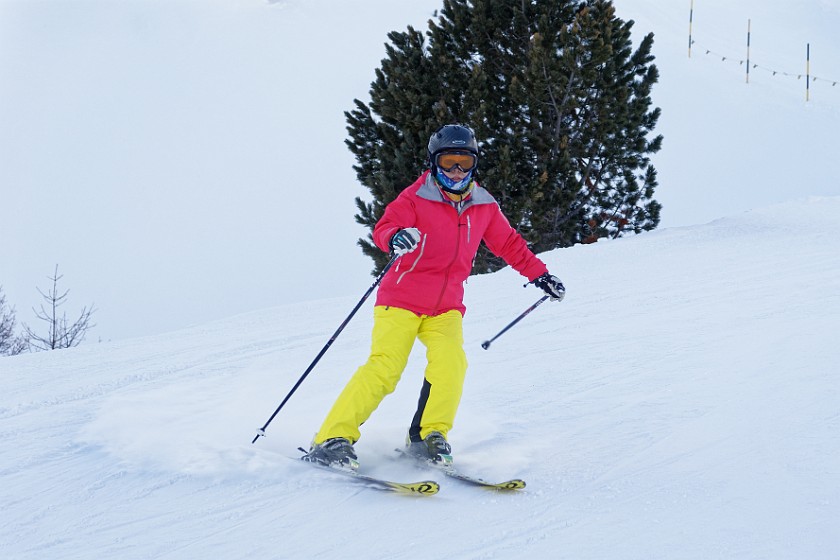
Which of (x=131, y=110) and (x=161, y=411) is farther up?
(x=131, y=110)

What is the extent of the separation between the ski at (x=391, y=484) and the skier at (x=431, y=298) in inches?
5.9

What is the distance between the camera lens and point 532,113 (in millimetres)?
12820

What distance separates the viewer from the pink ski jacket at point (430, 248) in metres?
3.52

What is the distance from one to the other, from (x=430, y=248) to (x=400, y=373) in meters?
0.52

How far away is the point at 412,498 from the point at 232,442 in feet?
3.49

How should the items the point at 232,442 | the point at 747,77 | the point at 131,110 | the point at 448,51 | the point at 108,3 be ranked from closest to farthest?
the point at 232,442, the point at 448,51, the point at 747,77, the point at 131,110, the point at 108,3

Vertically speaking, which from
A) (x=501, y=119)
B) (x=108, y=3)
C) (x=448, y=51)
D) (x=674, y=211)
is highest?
(x=108, y=3)

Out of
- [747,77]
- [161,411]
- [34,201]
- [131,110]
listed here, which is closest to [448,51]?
[161,411]

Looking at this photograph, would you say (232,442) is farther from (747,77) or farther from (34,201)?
(34,201)

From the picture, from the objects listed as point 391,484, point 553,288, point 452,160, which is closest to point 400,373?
point 391,484

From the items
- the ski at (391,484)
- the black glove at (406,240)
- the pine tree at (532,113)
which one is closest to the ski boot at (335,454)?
the ski at (391,484)

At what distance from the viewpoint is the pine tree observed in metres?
12.4

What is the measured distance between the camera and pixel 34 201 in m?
33.7

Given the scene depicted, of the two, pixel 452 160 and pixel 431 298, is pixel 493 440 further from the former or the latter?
pixel 452 160
